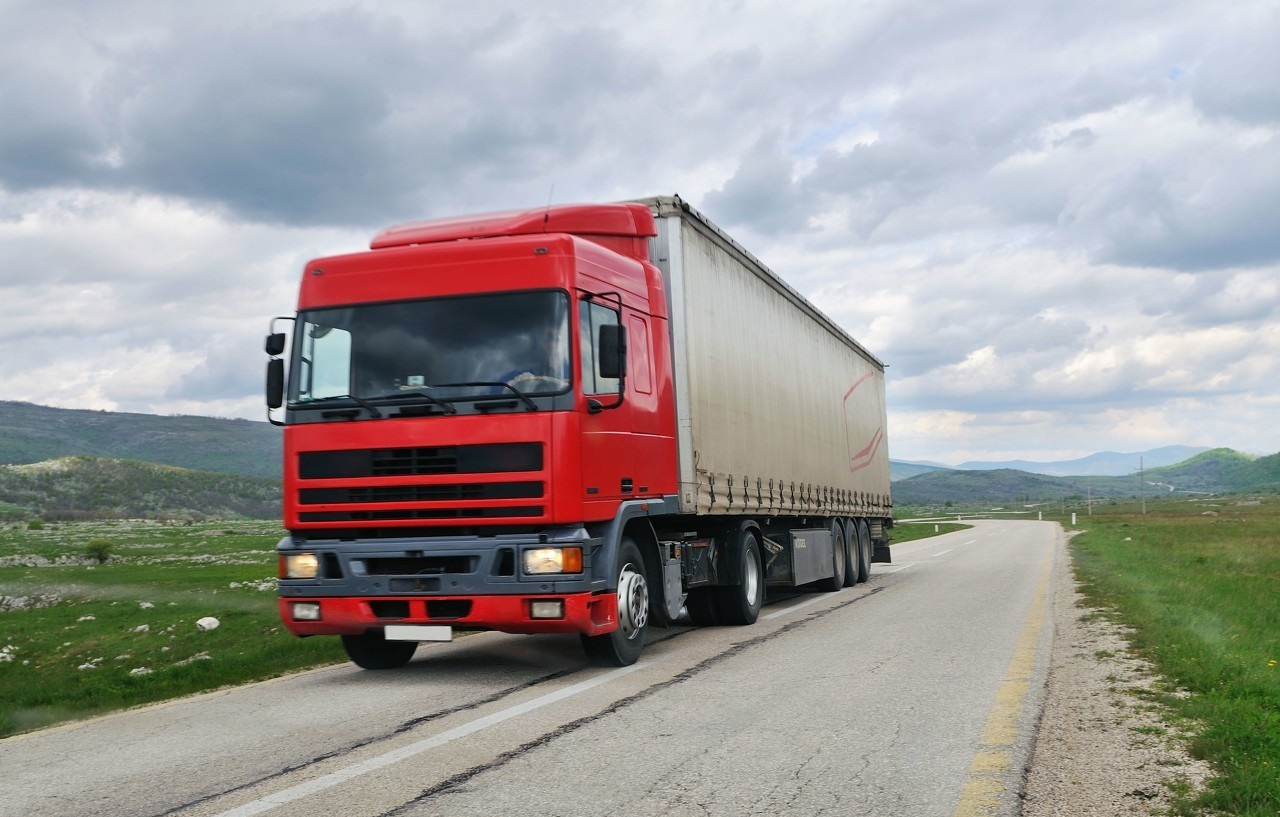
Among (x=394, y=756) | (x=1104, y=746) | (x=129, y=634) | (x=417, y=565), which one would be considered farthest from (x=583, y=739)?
(x=129, y=634)

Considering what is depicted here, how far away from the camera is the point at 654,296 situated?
1111 cm

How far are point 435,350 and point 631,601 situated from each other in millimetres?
2667

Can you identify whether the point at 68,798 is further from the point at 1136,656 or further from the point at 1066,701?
the point at 1136,656

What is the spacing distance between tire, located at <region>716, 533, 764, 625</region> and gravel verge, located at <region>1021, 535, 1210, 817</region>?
152 inches

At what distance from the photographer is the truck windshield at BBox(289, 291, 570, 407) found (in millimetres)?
8883

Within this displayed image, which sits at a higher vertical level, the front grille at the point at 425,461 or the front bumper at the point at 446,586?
the front grille at the point at 425,461

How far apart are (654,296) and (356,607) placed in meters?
4.08

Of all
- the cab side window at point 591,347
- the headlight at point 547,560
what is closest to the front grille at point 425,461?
the headlight at point 547,560

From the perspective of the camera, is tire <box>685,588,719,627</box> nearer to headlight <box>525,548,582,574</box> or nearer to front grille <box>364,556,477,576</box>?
headlight <box>525,548,582,574</box>

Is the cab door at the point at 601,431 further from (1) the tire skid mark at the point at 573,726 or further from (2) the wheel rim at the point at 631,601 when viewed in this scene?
(1) the tire skid mark at the point at 573,726

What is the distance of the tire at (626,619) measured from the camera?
9555mm

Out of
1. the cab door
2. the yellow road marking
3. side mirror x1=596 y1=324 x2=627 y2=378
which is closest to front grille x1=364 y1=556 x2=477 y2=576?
the cab door

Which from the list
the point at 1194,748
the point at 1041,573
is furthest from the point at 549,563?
the point at 1041,573

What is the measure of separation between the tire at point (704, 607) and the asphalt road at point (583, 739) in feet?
5.82
